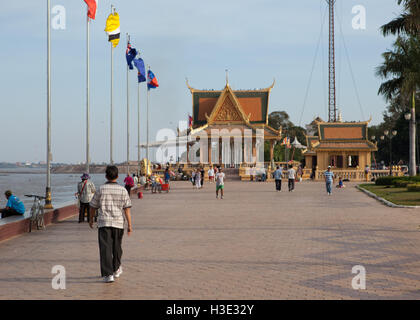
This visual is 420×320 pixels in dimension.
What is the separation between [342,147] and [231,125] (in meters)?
12.3

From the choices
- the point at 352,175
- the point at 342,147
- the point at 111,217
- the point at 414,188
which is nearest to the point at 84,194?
the point at 111,217

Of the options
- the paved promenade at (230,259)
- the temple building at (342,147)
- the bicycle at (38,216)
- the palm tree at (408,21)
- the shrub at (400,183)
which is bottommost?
the paved promenade at (230,259)

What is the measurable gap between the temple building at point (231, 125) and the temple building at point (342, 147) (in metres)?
5.37

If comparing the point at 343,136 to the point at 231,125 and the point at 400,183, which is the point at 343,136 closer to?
the point at 231,125

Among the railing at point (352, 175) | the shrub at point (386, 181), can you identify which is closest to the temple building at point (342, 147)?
the railing at point (352, 175)

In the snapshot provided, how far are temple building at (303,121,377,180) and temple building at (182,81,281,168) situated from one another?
5.37 m

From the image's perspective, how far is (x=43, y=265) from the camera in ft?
30.9

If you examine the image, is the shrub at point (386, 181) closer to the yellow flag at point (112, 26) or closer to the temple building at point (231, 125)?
the yellow flag at point (112, 26)

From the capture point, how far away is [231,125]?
62.2 m

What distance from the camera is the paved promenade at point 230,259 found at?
7355 mm

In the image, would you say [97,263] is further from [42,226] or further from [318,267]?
[42,226]

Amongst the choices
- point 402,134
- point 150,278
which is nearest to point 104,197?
point 150,278

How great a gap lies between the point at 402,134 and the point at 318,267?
246 ft

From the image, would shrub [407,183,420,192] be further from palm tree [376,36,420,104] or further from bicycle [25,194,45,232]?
bicycle [25,194,45,232]
